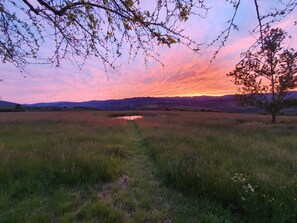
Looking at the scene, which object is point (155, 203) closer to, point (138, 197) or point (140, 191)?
point (138, 197)

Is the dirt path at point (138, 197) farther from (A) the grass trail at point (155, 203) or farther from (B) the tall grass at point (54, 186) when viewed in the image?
(B) the tall grass at point (54, 186)

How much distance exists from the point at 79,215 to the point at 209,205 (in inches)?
102

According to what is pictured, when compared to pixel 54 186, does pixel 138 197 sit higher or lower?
lower

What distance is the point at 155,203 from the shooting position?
16.7ft

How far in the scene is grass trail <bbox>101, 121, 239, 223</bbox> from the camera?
174 inches

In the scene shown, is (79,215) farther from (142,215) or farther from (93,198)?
(142,215)

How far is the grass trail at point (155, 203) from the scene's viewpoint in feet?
14.5

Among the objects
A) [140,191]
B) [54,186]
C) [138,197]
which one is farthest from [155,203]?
[54,186]

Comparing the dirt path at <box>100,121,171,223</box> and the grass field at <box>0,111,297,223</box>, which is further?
the dirt path at <box>100,121,171,223</box>

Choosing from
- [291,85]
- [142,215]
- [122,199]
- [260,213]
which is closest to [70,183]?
[122,199]

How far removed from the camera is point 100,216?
4.41 metres

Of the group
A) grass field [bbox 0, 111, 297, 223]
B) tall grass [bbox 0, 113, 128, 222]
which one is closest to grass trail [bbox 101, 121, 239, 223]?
grass field [bbox 0, 111, 297, 223]

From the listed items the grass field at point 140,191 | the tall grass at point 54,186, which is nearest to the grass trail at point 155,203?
the grass field at point 140,191

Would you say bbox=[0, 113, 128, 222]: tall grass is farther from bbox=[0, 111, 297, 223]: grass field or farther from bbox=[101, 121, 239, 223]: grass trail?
bbox=[101, 121, 239, 223]: grass trail
